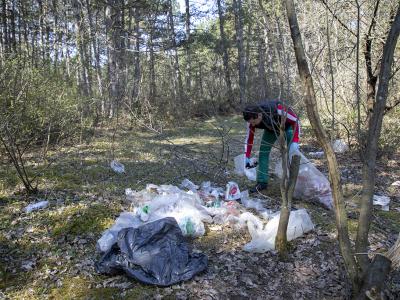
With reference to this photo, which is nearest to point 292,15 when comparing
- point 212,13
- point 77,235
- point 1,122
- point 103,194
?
point 77,235

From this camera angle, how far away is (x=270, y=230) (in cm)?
377

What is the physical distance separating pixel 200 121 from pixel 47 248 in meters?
12.5

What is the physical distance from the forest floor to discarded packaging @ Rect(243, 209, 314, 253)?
8cm

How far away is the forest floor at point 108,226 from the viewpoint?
3047mm

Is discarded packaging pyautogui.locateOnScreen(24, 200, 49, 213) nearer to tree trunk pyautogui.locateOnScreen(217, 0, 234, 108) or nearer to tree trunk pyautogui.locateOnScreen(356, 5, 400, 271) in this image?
tree trunk pyautogui.locateOnScreen(356, 5, 400, 271)

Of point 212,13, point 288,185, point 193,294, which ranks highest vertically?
point 212,13

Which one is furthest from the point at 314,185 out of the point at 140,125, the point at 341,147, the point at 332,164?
the point at 140,125

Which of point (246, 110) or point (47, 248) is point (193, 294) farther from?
point (246, 110)

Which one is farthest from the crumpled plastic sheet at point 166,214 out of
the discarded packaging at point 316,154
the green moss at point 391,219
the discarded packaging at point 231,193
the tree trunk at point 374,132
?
the discarded packaging at point 316,154

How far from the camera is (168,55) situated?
19109mm

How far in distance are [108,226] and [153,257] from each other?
1.10 meters

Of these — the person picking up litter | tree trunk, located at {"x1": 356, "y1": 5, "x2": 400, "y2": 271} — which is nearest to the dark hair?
the person picking up litter

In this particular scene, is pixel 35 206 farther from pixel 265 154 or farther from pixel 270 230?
pixel 265 154

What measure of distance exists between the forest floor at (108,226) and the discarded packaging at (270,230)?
8cm
